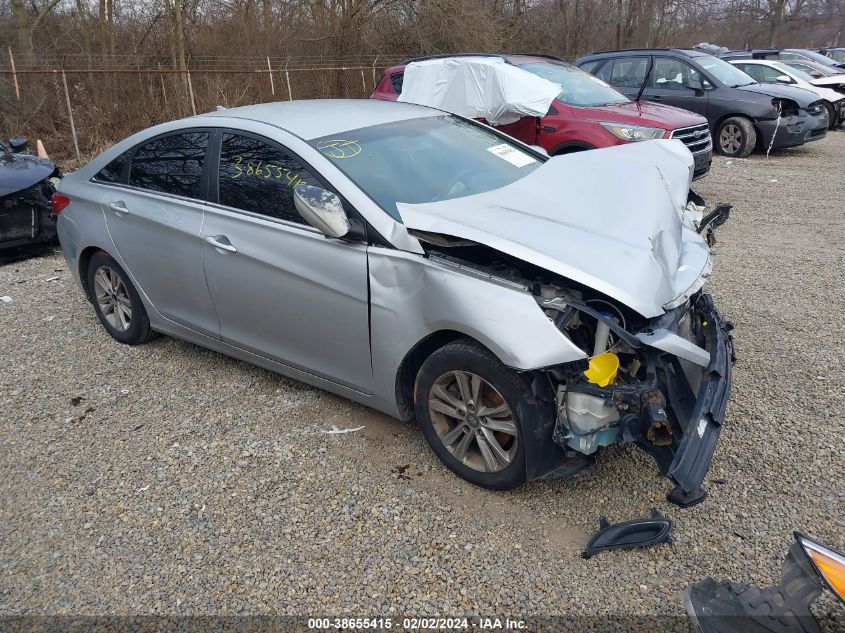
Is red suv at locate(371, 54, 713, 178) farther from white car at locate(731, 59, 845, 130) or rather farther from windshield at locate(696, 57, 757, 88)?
white car at locate(731, 59, 845, 130)

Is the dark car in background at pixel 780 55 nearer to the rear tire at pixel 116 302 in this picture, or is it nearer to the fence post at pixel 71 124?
the fence post at pixel 71 124

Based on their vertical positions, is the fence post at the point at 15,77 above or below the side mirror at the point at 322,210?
above

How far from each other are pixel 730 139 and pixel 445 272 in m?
10.8

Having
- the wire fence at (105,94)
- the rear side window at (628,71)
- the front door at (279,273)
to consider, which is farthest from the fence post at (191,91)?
the front door at (279,273)

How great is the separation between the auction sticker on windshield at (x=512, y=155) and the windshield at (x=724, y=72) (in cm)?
913

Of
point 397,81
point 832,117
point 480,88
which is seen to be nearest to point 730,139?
point 832,117

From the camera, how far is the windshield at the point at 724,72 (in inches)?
462

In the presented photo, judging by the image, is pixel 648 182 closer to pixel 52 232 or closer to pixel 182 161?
pixel 182 161

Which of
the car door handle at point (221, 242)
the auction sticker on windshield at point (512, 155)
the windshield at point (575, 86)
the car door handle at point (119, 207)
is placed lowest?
the car door handle at point (221, 242)

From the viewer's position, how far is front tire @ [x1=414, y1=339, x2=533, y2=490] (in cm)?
284

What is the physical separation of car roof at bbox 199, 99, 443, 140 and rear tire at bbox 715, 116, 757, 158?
9181 millimetres

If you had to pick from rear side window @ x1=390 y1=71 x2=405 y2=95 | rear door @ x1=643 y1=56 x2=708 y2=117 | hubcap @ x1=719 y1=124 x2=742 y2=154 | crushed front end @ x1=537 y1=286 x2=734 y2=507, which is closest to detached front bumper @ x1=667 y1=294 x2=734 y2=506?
crushed front end @ x1=537 y1=286 x2=734 y2=507

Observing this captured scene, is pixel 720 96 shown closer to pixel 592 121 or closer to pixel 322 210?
pixel 592 121

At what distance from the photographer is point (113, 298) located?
4.82 meters
